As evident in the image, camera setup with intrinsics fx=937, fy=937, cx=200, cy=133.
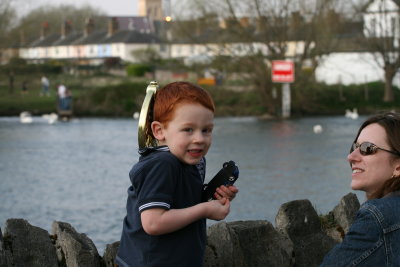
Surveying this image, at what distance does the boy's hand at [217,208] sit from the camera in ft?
12.6

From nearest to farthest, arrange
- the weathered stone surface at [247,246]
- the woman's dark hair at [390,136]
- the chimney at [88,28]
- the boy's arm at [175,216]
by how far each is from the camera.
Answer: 1. the woman's dark hair at [390,136]
2. the boy's arm at [175,216]
3. the weathered stone surface at [247,246]
4. the chimney at [88,28]

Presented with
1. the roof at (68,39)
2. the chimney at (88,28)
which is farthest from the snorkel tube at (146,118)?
the roof at (68,39)

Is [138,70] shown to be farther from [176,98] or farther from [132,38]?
[176,98]

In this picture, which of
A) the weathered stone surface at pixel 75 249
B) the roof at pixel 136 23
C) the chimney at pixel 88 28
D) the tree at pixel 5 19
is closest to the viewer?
the weathered stone surface at pixel 75 249

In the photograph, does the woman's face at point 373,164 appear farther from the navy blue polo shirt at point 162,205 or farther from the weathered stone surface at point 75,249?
the weathered stone surface at point 75,249

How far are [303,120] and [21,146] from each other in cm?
1868

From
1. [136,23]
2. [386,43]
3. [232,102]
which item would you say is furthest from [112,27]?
[232,102]

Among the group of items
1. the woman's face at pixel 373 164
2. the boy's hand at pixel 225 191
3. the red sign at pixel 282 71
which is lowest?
the red sign at pixel 282 71

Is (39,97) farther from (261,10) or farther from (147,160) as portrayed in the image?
(147,160)

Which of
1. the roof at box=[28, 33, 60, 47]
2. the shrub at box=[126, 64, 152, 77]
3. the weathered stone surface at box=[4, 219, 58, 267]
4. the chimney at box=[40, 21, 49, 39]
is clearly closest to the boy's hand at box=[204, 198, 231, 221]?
the weathered stone surface at box=[4, 219, 58, 267]

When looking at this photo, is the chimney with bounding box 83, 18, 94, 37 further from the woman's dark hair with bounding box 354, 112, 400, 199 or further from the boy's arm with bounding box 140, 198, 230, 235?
the woman's dark hair with bounding box 354, 112, 400, 199

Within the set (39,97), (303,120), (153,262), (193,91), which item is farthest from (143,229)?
(39,97)

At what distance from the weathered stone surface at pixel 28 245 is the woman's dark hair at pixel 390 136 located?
2.01m

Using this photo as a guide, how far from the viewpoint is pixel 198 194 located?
3979 millimetres
